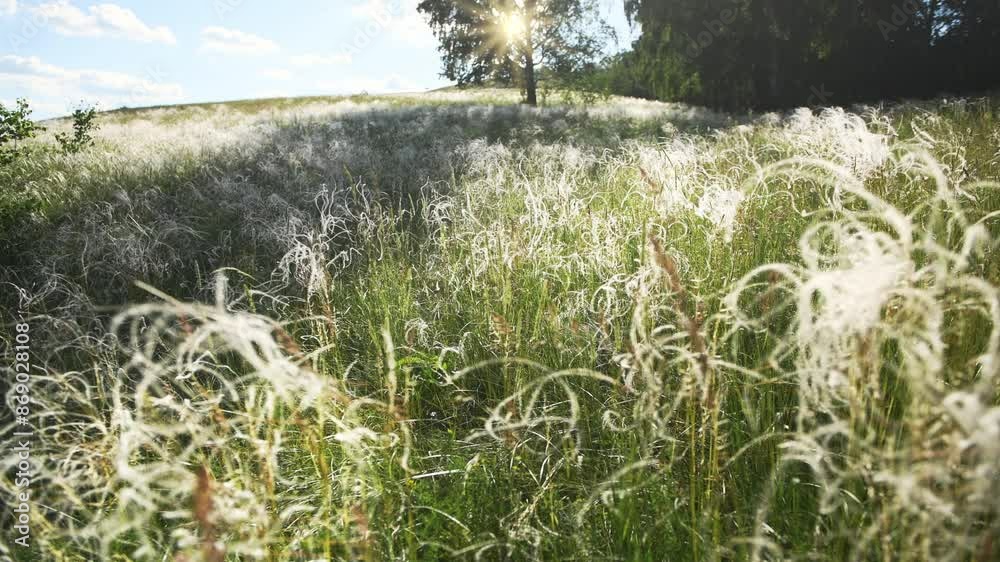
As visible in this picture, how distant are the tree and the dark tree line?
9.21ft

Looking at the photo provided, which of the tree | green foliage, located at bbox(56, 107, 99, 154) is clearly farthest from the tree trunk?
green foliage, located at bbox(56, 107, 99, 154)

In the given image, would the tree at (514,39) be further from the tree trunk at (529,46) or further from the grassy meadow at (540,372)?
the grassy meadow at (540,372)

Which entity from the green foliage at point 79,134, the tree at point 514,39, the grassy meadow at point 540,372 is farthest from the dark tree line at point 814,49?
the green foliage at point 79,134

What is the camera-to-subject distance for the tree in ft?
76.0

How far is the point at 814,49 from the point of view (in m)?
18.9

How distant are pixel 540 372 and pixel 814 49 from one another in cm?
2144

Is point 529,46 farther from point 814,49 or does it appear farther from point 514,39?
A: point 814,49

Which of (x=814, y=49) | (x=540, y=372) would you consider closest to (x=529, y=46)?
(x=814, y=49)

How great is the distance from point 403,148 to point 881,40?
767 inches

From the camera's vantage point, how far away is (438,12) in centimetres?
2492

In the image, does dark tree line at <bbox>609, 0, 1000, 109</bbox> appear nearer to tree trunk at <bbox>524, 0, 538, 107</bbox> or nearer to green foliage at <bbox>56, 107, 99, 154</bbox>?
tree trunk at <bbox>524, 0, 538, 107</bbox>

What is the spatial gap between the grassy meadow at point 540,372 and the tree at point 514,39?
18176mm

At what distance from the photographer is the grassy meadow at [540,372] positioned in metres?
1.04

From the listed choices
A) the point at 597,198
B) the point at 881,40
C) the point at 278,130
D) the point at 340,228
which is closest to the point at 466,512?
the point at 597,198
